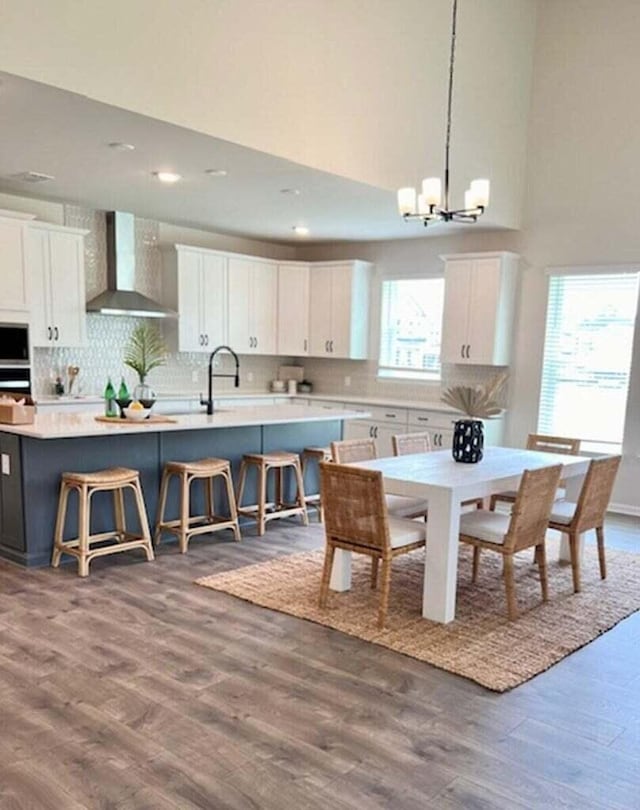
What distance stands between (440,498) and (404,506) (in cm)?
91

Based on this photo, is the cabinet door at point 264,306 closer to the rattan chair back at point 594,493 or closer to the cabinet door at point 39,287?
the cabinet door at point 39,287

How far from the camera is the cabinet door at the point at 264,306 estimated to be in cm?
799

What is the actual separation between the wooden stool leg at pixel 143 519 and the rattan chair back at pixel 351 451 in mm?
1343

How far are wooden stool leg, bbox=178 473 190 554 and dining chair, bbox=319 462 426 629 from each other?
4.46ft

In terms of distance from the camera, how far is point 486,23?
609cm

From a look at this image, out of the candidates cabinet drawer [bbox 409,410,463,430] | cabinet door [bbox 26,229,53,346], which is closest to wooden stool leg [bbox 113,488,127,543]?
cabinet door [bbox 26,229,53,346]

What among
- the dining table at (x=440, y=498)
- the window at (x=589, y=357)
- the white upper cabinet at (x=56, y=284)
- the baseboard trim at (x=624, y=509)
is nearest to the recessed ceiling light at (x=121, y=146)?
the white upper cabinet at (x=56, y=284)

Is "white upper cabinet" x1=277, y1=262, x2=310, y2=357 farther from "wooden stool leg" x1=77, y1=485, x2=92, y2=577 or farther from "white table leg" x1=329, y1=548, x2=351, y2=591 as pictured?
"white table leg" x1=329, y1=548, x2=351, y2=591

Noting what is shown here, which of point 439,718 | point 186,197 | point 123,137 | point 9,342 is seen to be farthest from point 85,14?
point 439,718

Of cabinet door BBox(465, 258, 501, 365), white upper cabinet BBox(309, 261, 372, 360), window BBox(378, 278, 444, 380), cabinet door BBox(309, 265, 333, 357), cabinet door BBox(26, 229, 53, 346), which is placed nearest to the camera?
cabinet door BBox(26, 229, 53, 346)

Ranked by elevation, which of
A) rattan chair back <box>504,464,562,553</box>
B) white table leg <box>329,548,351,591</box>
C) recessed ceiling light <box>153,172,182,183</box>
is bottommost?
white table leg <box>329,548,351,591</box>

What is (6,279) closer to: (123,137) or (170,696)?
(123,137)

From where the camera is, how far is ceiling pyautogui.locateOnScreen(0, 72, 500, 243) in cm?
375

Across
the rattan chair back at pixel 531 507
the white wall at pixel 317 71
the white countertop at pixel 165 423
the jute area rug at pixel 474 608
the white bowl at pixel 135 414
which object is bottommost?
the jute area rug at pixel 474 608
